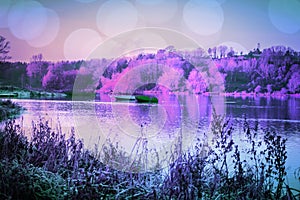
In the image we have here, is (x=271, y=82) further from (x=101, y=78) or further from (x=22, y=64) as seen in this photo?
(x=22, y=64)

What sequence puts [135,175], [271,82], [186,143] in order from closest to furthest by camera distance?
[135,175], [186,143], [271,82]

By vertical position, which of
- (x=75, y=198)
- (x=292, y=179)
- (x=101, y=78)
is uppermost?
(x=101, y=78)

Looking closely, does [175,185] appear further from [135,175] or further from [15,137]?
[15,137]

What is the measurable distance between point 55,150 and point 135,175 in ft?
6.40

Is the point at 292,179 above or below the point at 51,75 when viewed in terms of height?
below

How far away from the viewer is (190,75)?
4697 centimetres

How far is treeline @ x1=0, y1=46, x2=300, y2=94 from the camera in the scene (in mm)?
41000

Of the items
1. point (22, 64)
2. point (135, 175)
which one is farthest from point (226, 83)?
point (135, 175)

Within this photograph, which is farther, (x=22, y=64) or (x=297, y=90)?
(x=22, y=64)

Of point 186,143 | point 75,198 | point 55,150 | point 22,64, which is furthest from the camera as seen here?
point 22,64

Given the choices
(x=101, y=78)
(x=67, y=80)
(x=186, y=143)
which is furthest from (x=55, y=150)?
(x=67, y=80)

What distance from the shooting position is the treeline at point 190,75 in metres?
41.0

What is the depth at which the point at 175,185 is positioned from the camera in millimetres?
4488

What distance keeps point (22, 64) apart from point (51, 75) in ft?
36.8
